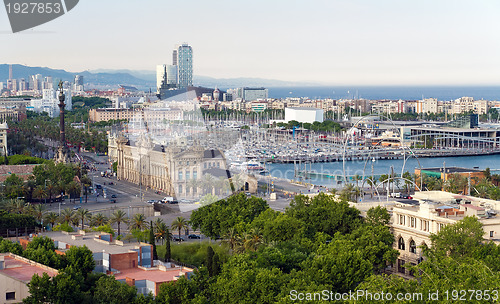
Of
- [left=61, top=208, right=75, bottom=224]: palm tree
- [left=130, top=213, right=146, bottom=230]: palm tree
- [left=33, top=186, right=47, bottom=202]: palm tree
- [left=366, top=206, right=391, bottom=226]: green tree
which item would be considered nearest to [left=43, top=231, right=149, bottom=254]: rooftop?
[left=130, top=213, right=146, bottom=230]: palm tree

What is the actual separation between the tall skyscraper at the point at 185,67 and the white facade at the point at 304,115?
3759cm

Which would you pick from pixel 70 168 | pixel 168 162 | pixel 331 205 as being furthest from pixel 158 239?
pixel 70 168

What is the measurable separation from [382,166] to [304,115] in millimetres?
44418

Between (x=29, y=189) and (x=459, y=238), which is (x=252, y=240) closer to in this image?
(x=459, y=238)

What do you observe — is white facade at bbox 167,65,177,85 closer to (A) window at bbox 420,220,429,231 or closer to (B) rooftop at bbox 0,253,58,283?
(A) window at bbox 420,220,429,231

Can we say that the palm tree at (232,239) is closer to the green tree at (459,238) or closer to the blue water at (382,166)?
the green tree at (459,238)

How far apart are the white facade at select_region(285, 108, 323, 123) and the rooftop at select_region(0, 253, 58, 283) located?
88346mm

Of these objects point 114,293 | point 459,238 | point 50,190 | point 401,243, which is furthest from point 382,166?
point 114,293

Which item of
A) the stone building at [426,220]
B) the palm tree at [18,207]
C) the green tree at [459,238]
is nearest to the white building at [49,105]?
the palm tree at [18,207]

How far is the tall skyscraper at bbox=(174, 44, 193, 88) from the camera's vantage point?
186 feet

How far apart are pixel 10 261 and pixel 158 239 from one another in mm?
8707

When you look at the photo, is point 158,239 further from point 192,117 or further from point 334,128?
point 334,128

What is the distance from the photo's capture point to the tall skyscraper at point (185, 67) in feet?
186

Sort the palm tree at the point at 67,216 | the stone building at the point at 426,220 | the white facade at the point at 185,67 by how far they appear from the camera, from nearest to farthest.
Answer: the stone building at the point at 426,220 < the palm tree at the point at 67,216 < the white facade at the point at 185,67
